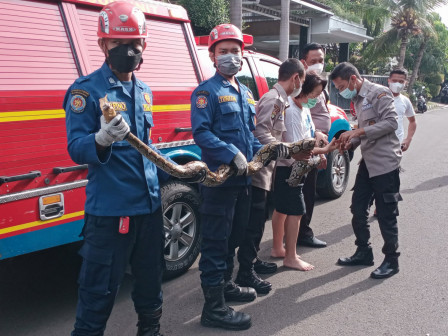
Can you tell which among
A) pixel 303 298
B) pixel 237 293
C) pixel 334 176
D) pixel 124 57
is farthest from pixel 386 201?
pixel 124 57

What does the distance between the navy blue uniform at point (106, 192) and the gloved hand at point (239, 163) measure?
2.16 ft

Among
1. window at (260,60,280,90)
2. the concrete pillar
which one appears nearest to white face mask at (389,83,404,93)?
window at (260,60,280,90)

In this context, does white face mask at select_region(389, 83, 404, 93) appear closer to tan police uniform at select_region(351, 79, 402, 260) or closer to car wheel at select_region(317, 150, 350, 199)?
car wheel at select_region(317, 150, 350, 199)

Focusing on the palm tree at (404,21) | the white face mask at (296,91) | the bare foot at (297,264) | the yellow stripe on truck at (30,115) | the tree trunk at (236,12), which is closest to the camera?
the yellow stripe on truck at (30,115)

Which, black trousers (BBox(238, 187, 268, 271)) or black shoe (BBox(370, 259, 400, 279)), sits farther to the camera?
black shoe (BBox(370, 259, 400, 279))

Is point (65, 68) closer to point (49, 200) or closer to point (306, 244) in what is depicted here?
point (49, 200)

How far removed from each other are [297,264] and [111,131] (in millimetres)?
2747

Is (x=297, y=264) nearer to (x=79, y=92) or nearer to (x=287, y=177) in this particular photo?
(x=287, y=177)

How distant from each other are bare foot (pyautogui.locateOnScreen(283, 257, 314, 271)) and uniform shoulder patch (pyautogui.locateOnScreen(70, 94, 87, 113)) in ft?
9.03

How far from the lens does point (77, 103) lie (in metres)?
2.34

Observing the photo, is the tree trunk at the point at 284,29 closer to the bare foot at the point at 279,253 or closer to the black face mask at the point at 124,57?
the bare foot at the point at 279,253

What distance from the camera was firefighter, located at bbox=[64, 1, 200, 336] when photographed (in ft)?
7.71

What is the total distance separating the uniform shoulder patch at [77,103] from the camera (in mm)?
2340

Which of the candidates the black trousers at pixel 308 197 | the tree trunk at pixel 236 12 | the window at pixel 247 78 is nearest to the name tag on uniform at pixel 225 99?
the black trousers at pixel 308 197
